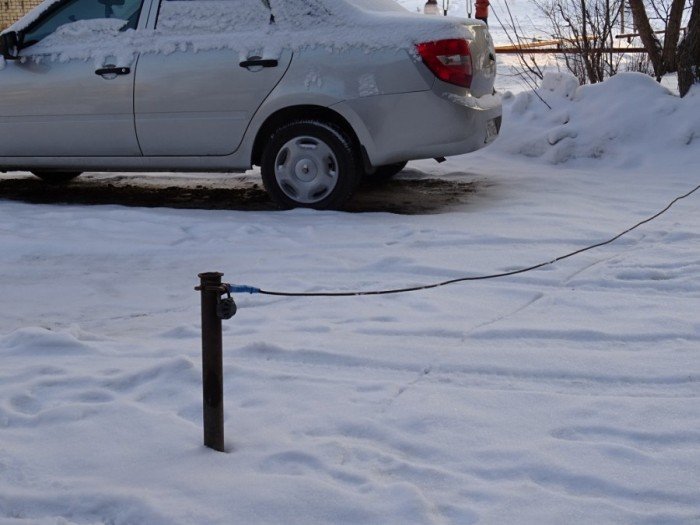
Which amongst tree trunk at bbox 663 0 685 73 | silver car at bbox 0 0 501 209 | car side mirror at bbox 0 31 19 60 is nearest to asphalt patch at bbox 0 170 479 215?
silver car at bbox 0 0 501 209

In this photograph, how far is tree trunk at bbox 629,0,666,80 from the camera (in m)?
11.4

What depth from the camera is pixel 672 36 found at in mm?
11047

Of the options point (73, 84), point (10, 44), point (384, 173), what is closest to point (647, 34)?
point (384, 173)

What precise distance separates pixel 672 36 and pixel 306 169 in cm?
568

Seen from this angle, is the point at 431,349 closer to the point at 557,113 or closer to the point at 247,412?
the point at 247,412

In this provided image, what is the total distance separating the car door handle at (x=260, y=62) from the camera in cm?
715

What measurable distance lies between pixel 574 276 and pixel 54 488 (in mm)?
3144

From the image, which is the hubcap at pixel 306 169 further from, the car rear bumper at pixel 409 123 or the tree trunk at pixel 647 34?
the tree trunk at pixel 647 34

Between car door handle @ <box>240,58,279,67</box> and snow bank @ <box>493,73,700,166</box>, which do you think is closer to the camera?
car door handle @ <box>240,58,279,67</box>

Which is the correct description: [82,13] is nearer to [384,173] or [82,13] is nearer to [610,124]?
[384,173]

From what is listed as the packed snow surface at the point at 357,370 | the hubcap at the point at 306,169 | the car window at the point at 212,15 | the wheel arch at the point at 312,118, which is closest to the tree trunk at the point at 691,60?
the packed snow surface at the point at 357,370

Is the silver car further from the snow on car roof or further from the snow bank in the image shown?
the snow bank

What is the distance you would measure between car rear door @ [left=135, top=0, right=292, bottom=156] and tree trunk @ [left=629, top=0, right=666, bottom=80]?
5.68 m

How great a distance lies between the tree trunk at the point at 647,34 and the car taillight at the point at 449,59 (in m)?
5.06
